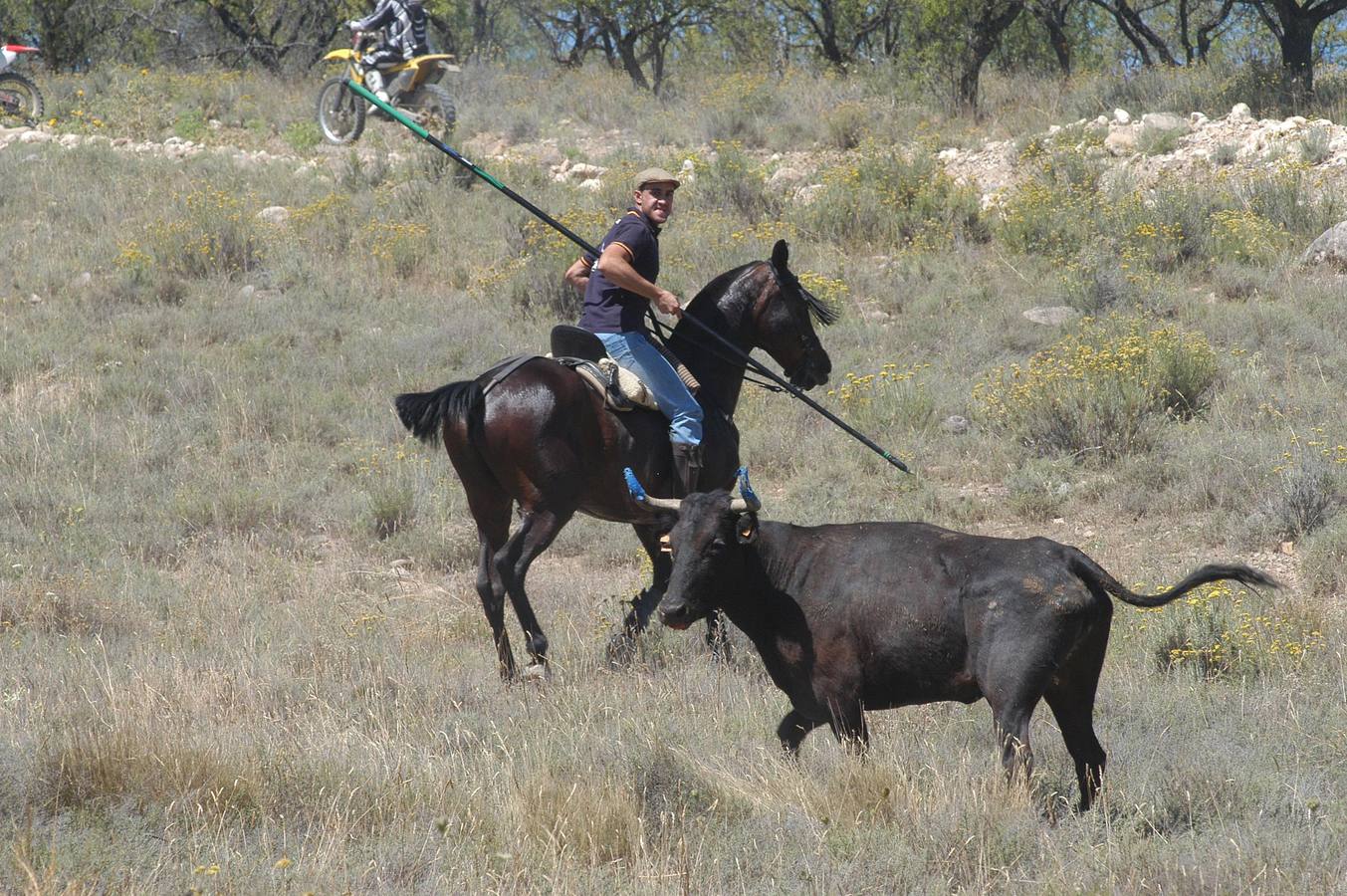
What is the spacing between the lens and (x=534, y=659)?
8141 mm

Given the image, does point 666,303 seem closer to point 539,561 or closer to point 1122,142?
point 539,561

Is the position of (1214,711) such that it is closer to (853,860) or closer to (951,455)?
(853,860)

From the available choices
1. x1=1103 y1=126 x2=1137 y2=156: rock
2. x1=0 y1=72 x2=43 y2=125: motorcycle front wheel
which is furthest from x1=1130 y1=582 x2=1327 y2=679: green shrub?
x1=0 y1=72 x2=43 y2=125: motorcycle front wheel

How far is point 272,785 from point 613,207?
43.8 ft

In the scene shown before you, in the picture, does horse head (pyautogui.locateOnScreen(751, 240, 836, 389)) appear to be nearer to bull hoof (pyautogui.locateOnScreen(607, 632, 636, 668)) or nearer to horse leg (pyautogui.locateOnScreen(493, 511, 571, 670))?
horse leg (pyautogui.locateOnScreen(493, 511, 571, 670))

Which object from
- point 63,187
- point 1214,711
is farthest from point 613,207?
point 1214,711

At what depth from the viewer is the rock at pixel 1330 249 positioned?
566 inches

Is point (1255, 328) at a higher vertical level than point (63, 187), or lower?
lower

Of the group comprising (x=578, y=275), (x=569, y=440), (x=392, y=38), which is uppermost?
(x=392, y=38)

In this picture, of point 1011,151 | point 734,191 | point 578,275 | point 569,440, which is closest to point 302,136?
point 734,191

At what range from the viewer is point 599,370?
27.4 feet

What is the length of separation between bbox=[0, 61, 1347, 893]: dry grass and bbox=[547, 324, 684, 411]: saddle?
1.49 m

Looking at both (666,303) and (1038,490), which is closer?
(666,303)

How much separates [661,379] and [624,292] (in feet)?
1.88
